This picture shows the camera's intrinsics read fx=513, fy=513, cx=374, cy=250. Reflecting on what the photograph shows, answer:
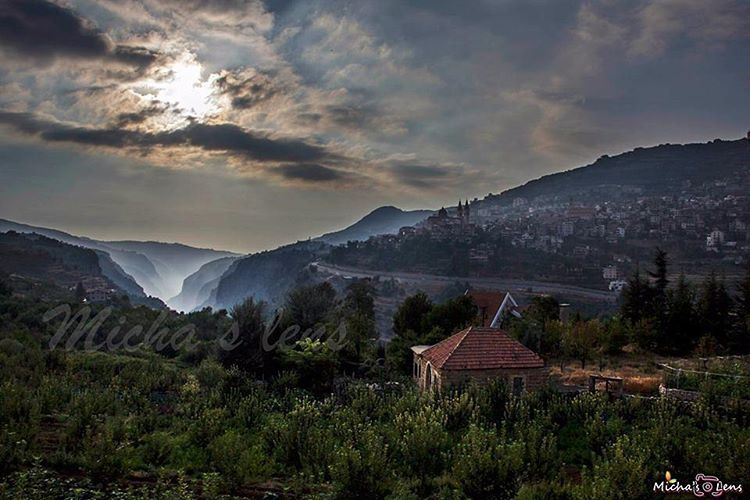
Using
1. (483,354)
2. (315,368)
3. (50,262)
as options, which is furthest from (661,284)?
(50,262)

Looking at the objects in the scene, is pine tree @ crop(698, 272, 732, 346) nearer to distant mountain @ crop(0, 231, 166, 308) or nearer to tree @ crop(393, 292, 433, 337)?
tree @ crop(393, 292, 433, 337)

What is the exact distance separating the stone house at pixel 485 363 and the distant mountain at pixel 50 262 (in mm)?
64016

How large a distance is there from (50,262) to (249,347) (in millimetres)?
84527

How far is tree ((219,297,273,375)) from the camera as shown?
20.7m

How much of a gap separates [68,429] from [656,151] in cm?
19181

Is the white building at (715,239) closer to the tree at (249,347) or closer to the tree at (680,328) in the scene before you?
the tree at (680,328)

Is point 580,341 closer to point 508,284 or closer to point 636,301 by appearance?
point 636,301

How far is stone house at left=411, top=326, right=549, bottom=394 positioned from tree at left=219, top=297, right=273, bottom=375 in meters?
7.38

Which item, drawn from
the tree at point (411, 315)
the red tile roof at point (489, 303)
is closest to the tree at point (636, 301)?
the red tile roof at point (489, 303)

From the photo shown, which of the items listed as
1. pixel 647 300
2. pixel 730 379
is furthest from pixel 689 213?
pixel 730 379

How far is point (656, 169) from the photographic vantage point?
153 meters

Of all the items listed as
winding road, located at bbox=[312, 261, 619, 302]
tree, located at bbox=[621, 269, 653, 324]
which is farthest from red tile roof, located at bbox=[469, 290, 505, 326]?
winding road, located at bbox=[312, 261, 619, 302]

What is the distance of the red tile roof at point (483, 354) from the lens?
16062 mm

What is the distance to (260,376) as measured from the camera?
20.3 m
